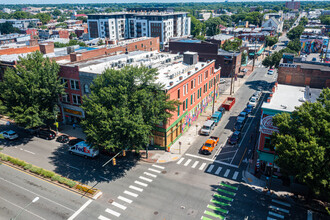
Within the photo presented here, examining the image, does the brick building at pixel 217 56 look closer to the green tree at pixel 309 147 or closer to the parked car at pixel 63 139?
the parked car at pixel 63 139

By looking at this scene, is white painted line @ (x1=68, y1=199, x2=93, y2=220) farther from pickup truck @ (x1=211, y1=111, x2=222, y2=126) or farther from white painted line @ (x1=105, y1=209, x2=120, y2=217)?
pickup truck @ (x1=211, y1=111, x2=222, y2=126)

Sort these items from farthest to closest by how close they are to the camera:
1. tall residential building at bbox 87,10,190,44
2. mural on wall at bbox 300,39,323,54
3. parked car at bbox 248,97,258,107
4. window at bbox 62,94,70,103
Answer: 1. tall residential building at bbox 87,10,190,44
2. mural on wall at bbox 300,39,323,54
3. parked car at bbox 248,97,258,107
4. window at bbox 62,94,70,103

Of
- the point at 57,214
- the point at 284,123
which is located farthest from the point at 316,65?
the point at 57,214

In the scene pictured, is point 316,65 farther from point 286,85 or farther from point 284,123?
point 284,123

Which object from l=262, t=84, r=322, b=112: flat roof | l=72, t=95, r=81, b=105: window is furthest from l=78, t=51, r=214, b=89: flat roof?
l=262, t=84, r=322, b=112: flat roof

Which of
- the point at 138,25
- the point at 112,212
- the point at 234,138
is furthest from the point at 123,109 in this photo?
the point at 138,25

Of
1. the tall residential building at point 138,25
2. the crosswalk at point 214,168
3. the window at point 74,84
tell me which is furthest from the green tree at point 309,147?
the tall residential building at point 138,25
